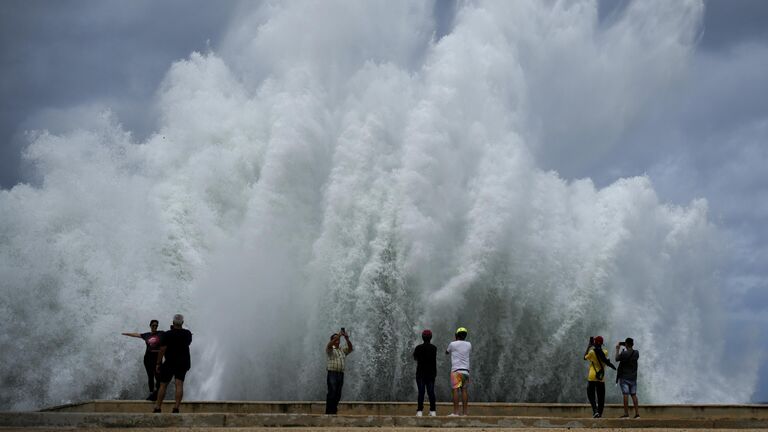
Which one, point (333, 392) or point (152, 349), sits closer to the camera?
point (333, 392)

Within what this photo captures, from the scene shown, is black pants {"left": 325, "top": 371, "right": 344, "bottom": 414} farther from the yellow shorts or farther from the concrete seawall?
the yellow shorts

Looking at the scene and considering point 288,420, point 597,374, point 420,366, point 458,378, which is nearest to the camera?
point 288,420

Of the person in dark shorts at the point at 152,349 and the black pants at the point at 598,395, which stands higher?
the person in dark shorts at the point at 152,349

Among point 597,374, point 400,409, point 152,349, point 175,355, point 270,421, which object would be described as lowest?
point 270,421

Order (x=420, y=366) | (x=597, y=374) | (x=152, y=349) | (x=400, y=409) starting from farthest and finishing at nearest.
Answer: (x=400, y=409) → (x=152, y=349) → (x=597, y=374) → (x=420, y=366)

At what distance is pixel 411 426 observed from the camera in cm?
1347

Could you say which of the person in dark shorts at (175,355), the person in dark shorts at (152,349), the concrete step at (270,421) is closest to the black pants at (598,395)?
the concrete step at (270,421)

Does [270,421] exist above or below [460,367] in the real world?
below

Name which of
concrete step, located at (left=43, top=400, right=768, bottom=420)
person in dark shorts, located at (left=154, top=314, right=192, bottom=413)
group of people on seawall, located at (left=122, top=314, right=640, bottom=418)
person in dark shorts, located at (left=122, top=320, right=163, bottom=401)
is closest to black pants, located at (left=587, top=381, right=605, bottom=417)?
group of people on seawall, located at (left=122, top=314, right=640, bottom=418)

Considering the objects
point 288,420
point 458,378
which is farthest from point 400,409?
point 288,420

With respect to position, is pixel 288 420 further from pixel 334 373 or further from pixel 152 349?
pixel 152 349

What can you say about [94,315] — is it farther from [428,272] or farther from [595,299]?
[595,299]

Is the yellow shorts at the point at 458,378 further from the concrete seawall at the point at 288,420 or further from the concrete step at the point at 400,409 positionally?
the concrete step at the point at 400,409

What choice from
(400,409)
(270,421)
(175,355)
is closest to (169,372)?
(175,355)
